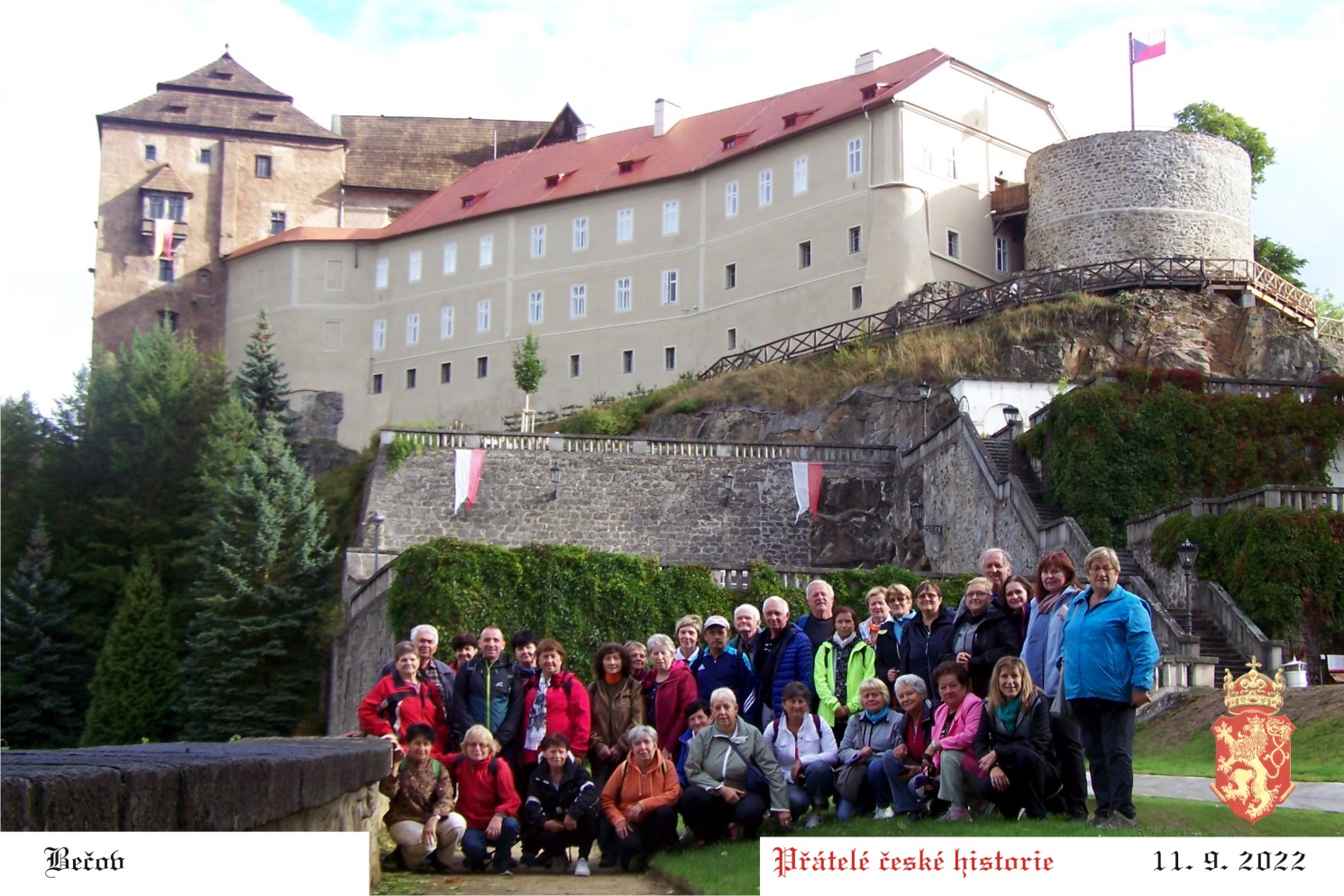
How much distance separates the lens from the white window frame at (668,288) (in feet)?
170

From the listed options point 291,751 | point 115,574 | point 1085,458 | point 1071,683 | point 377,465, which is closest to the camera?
point 291,751

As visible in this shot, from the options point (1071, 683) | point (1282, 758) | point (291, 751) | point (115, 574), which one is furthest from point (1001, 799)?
point (115, 574)

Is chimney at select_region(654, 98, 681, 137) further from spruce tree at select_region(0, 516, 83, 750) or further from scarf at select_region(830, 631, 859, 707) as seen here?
scarf at select_region(830, 631, 859, 707)

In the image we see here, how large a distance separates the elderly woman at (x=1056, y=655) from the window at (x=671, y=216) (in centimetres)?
4189

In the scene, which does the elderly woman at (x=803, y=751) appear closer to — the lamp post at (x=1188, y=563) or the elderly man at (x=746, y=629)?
the elderly man at (x=746, y=629)

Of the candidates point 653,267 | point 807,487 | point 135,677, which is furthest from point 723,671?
point 653,267

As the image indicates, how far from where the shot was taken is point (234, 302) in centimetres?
6334

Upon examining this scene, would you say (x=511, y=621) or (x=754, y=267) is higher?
(x=754, y=267)

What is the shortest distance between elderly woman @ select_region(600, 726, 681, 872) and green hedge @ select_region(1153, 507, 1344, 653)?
13956mm

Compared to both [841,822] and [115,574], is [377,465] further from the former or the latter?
[841,822]

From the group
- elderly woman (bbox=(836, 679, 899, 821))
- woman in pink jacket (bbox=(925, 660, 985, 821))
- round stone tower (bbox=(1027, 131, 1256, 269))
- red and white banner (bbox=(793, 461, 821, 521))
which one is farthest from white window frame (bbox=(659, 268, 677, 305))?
woman in pink jacket (bbox=(925, 660, 985, 821))

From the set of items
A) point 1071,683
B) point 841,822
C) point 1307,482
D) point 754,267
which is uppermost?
point 754,267

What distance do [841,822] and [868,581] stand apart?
638 inches

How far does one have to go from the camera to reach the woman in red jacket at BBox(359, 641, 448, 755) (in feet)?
39.8
